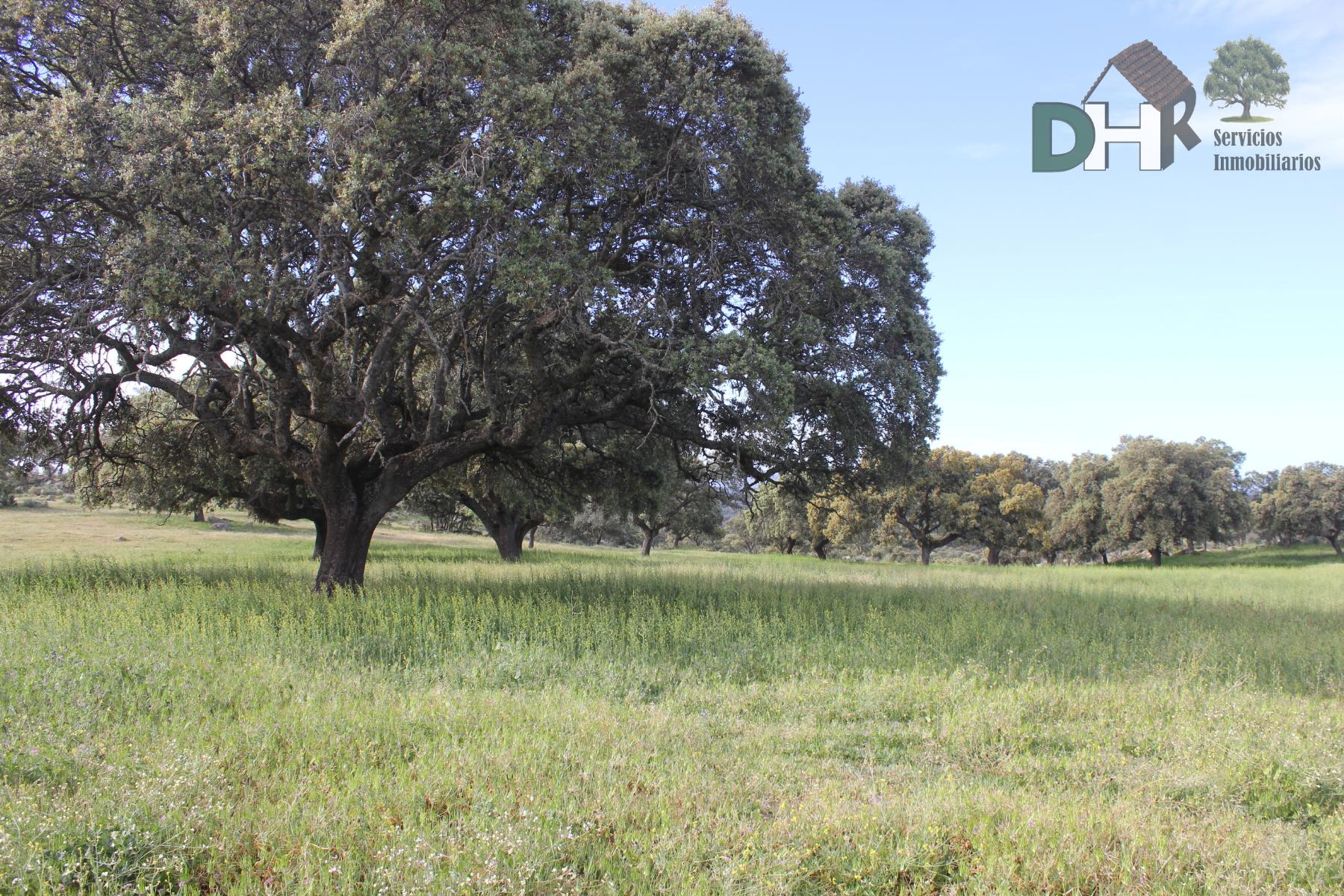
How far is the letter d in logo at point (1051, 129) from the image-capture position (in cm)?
1348

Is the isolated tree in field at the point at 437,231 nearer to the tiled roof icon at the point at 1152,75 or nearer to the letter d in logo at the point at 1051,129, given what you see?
the letter d in logo at the point at 1051,129

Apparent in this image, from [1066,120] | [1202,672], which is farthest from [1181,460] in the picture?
[1202,672]

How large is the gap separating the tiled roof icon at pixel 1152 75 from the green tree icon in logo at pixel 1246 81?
3.01 feet

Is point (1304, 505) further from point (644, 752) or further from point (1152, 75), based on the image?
point (644, 752)

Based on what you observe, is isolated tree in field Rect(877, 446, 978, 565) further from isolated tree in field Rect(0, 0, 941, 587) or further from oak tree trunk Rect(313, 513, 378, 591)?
oak tree trunk Rect(313, 513, 378, 591)

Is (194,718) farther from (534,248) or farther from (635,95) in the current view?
(635,95)

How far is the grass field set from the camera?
13.1 ft

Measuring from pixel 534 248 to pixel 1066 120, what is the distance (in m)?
9.79

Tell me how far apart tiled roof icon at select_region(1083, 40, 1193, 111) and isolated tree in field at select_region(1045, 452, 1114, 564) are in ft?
140

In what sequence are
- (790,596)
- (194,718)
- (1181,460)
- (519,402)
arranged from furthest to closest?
(1181,460)
(519,402)
(790,596)
(194,718)

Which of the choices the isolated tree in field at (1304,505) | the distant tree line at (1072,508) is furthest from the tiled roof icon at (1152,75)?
the isolated tree in field at (1304,505)

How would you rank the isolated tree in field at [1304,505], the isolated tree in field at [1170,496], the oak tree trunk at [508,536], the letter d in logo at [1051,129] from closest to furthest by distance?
the letter d in logo at [1051,129]
the oak tree trunk at [508,536]
the isolated tree in field at [1170,496]
the isolated tree in field at [1304,505]

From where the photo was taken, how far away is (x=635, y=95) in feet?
40.0

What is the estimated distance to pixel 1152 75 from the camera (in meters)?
13.8
